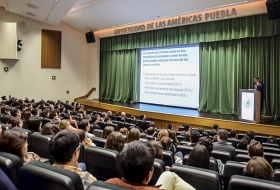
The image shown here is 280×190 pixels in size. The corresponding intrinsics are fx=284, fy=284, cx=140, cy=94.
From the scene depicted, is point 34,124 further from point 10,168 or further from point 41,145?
point 10,168

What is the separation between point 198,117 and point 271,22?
10.9 feet

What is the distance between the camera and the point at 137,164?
1.36m

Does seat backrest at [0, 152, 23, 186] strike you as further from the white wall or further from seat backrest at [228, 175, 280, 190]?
the white wall

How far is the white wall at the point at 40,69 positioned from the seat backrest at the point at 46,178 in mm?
12011

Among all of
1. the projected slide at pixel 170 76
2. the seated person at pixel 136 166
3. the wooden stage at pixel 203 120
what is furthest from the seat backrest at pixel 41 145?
the projected slide at pixel 170 76

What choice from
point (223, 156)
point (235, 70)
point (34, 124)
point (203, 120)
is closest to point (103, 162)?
point (223, 156)

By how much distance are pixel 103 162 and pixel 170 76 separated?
8.79 m

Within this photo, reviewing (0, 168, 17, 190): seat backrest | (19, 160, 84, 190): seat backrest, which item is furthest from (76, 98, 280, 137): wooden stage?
(0, 168, 17, 190): seat backrest

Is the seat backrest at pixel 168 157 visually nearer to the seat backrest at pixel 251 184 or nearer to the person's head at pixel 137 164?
the seat backrest at pixel 251 184

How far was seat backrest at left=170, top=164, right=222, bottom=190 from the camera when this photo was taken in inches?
73.2

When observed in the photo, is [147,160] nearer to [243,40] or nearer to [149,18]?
[243,40]

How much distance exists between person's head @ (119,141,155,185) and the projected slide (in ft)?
28.8

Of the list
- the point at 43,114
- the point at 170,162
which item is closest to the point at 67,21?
the point at 43,114

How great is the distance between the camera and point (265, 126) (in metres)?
6.73
